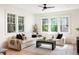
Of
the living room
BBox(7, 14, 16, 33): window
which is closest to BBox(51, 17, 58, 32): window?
the living room

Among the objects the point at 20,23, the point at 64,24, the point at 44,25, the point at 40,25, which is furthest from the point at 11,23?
the point at 64,24

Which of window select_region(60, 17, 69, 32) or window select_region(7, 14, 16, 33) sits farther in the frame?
window select_region(60, 17, 69, 32)

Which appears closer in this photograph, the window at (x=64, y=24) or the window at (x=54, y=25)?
the window at (x=64, y=24)

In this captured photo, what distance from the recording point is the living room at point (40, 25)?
425 cm

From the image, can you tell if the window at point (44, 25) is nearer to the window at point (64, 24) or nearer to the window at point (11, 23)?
the window at point (64, 24)

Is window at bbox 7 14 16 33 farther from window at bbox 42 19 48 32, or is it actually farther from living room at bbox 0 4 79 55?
window at bbox 42 19 48 32

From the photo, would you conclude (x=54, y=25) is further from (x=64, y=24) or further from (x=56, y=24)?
(x=64, y=24)

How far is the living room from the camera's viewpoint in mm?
4252

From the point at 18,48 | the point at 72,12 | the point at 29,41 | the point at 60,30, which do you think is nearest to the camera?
the point at 18,48

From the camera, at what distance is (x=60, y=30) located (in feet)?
19.9

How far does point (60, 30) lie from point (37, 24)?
174 centimetres

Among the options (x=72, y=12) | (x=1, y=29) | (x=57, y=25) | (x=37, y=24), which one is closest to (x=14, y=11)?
(x=1, y=29)

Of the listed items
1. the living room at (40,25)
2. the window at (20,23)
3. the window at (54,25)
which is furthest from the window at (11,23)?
the window at (54,25)
